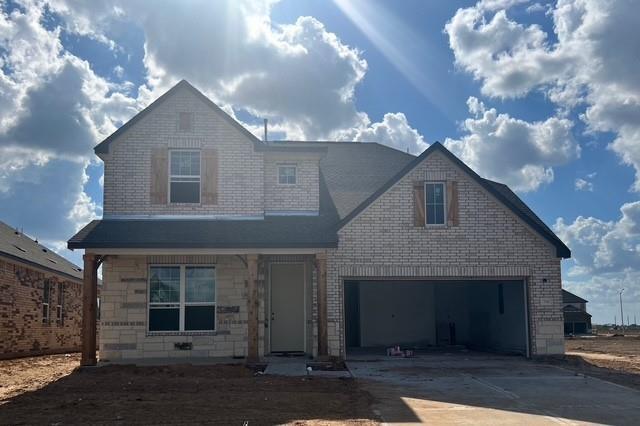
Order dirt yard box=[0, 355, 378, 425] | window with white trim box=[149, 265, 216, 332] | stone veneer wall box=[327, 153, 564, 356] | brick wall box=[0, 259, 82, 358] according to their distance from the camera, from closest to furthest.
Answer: dirt yard box=[0, 355, 378, 425], window with white trim box=[149, 265, 216, 332], stone veneer wall box=[327, 153, 564, 356], brick wall box=[0, 259, 82, 358]

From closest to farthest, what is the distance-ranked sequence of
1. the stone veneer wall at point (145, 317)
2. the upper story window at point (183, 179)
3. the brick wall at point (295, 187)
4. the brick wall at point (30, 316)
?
the stone veneer wall at point (145, 317)
the upper story window at point (183, 179)
the brick wall at point (295, 187)
the brick wall at point (30, 316)

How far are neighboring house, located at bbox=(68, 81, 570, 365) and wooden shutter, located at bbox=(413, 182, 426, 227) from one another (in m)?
0.04

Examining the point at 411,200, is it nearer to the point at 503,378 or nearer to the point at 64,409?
the point at 503,378

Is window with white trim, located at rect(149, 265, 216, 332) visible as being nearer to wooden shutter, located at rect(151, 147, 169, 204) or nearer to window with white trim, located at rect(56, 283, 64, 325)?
wooden shutter, located at rect(151, 147, 169, 204)

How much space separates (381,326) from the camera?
74.6ft

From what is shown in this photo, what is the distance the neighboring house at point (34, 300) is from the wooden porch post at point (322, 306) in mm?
9937

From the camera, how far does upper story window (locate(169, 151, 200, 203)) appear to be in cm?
1875

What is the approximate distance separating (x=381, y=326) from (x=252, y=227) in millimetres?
6887

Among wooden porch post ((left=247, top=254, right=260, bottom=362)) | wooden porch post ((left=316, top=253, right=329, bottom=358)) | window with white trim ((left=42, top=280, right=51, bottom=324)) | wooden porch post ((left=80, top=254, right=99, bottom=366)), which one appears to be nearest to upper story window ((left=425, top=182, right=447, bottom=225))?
wooden porch post ((left=316, top=253, right=329, bottom=358))

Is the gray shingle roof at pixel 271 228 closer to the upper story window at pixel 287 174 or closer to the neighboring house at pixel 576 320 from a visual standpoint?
the upper story window at pixel 287 174

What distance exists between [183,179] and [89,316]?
4342 millimetres

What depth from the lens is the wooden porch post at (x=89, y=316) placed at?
54.8 feet

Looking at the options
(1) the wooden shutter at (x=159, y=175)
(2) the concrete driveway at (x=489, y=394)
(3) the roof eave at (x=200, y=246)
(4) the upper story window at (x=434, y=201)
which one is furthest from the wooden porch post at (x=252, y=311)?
(4) the upper story window at (x=434, y=201)

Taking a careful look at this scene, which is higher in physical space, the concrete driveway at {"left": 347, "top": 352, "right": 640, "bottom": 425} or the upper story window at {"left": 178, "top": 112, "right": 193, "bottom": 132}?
the upper story window at {"left": 178, "top": 112, "right": 193, "bottom": 132}
